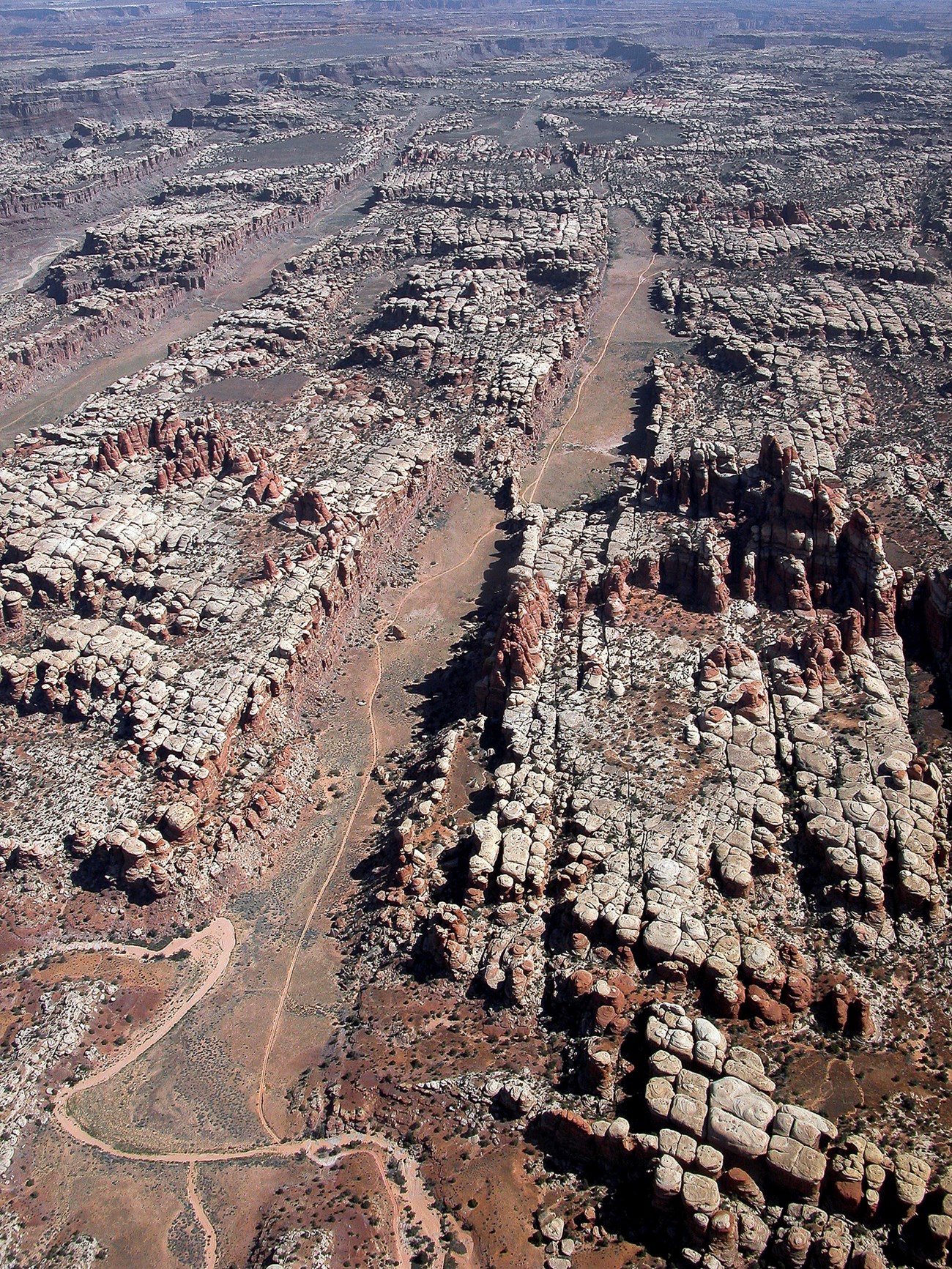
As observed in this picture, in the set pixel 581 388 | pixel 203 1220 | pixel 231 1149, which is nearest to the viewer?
pixel 203 1220

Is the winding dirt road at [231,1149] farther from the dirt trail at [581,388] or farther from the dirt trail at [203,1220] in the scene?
the dirt trail at [581,388]

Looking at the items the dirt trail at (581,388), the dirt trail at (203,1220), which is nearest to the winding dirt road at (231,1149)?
the dirt trail at (203,1220)

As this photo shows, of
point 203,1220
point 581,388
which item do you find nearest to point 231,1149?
point 203,1220

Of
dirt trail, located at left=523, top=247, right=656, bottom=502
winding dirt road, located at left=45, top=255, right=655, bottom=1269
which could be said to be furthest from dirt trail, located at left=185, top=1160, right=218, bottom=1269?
dirt trail, located at left=523, top=247, right=656, bottom=502

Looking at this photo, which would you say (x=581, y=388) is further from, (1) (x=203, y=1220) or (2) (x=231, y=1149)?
(1) (x=203, y=1220)

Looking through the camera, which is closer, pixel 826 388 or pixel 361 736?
pixel 361 736

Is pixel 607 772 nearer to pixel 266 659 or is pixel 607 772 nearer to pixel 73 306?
pixel 266 659

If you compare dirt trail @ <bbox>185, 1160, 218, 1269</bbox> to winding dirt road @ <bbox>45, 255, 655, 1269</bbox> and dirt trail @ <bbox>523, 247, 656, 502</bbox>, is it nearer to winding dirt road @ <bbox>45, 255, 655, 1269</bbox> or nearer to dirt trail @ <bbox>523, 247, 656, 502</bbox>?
winding dirt road @ <bbox>45, 255, 655, 1269</bbox>

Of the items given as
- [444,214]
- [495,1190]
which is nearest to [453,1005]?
[495,1190]
